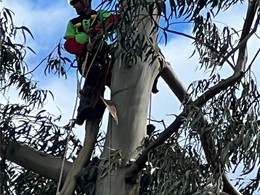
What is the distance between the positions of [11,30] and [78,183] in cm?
86

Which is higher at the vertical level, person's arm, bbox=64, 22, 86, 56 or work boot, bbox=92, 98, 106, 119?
person's arm, bbox=64, 22, 86, 56

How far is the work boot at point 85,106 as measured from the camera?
157 inches

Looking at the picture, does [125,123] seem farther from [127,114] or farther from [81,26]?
[81,26]

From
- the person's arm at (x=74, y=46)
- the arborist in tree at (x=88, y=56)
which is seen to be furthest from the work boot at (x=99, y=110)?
the person's arm at (x=74, y=46)

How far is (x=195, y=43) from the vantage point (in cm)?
382

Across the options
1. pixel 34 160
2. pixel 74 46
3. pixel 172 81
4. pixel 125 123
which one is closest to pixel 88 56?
pixel 74 46

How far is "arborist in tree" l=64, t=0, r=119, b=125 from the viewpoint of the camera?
386 centimetres

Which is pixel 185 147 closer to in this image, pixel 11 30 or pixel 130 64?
Answer: pixel 130 64

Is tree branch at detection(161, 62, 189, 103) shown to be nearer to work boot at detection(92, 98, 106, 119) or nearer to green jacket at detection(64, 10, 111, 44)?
work boot at detection(92, 98, 106, 119)

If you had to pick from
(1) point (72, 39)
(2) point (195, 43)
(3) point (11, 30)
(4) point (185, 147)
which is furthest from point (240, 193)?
(3) point (11, 30)

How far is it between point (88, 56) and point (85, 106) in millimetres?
286

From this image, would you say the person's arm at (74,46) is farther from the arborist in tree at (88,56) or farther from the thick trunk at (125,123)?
the thick trunk at (125,123)

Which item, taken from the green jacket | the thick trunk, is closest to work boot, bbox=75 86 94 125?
the thick trunk

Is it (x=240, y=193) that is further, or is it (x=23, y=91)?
(x=23, y=91)
